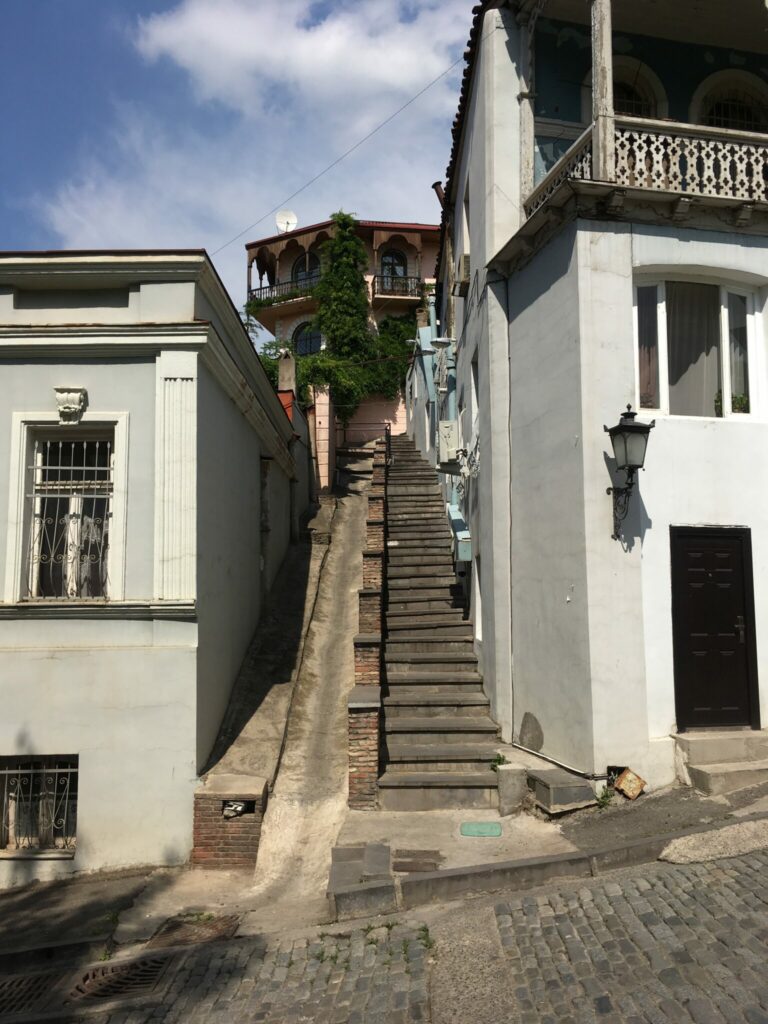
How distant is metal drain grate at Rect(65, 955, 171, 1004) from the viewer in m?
4.93

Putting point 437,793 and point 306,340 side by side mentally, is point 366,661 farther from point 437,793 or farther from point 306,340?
point 306,340

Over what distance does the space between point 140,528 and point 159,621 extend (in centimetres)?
98

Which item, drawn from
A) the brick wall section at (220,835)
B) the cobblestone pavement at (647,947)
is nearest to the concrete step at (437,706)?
the brick wall section at (220,835)

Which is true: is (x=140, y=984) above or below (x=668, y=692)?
below

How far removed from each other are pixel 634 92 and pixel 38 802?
11.0 metres

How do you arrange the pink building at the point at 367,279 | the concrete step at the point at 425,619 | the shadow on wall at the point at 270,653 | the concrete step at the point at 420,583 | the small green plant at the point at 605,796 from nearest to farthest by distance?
the small green plant at the point at 605,796, the shadow on wall at the point at 270,653, the concrete step at the point at 425,619, the concrete step at the point at 420,583, the pink building at the point at 367,279

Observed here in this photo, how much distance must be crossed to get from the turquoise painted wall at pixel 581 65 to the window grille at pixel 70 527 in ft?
23.7

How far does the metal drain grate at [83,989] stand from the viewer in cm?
478

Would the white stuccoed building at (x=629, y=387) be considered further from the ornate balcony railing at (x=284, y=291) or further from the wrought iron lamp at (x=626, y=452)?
the ornate balcony railing at (x=284, y=291)

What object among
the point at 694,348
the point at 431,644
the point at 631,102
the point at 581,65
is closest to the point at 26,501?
the point at 431,644

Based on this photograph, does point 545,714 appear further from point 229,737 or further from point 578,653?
point 229,737

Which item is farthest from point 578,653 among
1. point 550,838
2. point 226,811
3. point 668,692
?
point 226,811

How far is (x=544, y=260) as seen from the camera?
8.19m

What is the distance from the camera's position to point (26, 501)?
7.45 meters
